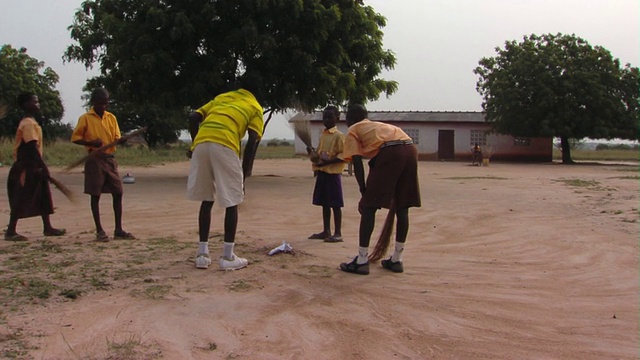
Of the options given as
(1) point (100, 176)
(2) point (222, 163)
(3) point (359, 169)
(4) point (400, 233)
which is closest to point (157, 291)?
(2) point (222, 163)

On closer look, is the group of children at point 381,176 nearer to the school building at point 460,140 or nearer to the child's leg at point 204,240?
the child's leg at point 204,240

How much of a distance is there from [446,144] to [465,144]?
1265 mm

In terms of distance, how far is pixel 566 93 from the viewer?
32344mm

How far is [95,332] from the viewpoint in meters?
3.35

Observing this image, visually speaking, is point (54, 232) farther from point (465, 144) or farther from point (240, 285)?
point (465, 144)

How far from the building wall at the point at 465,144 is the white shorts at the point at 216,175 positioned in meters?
33.4

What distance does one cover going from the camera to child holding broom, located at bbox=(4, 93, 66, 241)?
20.7ft

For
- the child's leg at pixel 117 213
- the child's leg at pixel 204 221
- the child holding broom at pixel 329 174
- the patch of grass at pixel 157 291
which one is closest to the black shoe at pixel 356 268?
A: the child's leg at pixel 204 221

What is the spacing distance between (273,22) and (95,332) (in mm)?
12706

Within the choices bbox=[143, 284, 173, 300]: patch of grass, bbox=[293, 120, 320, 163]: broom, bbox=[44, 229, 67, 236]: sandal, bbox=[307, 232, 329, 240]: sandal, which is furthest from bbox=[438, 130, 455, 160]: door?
bbox=[143, 284, 173, 300]: patch of grass

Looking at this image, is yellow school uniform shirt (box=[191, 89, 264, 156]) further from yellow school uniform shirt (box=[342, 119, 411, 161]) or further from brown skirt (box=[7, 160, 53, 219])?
brown skirt (box=[7, 160, 53, 219])

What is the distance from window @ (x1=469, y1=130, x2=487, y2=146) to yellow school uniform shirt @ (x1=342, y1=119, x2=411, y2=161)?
35.1 meters

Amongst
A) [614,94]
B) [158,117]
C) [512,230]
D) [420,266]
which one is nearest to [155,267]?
[420,266]

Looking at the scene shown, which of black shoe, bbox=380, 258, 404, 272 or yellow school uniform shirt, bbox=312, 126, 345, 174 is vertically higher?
yellow school uniform shirt, bbox=312, 126, 345, 174
